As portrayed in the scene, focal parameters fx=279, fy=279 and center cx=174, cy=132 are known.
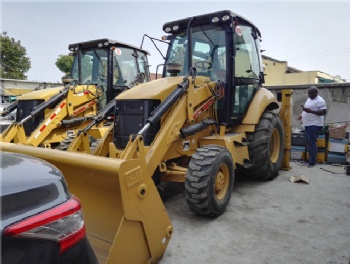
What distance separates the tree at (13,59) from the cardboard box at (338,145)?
27.6m

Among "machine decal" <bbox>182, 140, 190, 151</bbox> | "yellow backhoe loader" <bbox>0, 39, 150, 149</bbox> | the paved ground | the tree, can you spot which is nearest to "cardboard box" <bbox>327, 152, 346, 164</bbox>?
the paved ground

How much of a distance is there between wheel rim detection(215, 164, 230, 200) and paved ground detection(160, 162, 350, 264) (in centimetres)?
27

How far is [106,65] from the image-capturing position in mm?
6703

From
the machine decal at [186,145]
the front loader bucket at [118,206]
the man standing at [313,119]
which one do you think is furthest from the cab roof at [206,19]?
the front loader bucket at [118,206]

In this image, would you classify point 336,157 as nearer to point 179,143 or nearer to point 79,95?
point 179,143

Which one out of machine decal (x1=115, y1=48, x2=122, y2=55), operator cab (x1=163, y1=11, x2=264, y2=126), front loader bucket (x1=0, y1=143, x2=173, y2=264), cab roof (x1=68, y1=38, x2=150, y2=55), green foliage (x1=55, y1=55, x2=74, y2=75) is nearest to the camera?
front loader bucket (x1=0, y1=143, x2=173, y2=264)

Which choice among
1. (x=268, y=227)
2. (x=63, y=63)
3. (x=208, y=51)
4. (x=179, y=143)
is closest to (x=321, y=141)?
(x=208, y=51)

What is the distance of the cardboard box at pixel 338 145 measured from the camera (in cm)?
644

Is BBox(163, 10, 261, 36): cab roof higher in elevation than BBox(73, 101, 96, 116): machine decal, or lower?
higher

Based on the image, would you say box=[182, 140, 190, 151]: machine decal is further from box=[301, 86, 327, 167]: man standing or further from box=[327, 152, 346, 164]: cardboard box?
box=[327, 152, 346, 164]: cardboard box

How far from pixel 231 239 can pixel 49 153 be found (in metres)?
2.07

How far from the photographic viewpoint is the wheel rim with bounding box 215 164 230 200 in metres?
3.54

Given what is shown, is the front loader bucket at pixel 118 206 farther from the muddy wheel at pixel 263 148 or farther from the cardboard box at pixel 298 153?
the cardboard box at pixel 298 153

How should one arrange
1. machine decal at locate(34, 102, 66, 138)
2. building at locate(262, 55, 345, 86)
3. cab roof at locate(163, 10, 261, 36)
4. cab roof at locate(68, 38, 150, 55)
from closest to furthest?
cab roof at locate(163, 10, 261, 36) < machine decal at locate(34, 102, 66, 138) < cab roof at locate(68, 38, 150, 55) < building at locate(262, 55, 345, 86)
